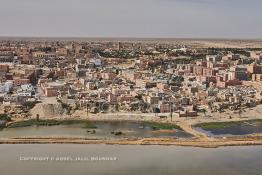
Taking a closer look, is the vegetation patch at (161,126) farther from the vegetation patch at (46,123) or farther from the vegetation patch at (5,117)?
the vegetation patch at (5,117)

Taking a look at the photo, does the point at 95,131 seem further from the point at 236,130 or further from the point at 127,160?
the point at 236,130

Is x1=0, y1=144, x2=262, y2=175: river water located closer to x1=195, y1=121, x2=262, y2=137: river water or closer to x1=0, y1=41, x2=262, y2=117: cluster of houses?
x1=195, y1=121, x2=262, y2=137: river water

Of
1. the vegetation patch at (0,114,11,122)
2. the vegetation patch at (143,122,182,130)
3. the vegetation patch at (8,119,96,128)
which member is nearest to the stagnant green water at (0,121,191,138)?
the vegetation patch at (143,122,182,130)

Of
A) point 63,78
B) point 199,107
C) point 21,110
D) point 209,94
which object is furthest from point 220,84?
point 21,110

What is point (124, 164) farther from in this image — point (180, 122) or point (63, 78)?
point (63, 78)

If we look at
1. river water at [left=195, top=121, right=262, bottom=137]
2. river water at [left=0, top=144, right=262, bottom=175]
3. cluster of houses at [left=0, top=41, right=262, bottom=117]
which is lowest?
river water at [left=195, top=121, right=262, bottom=137]
